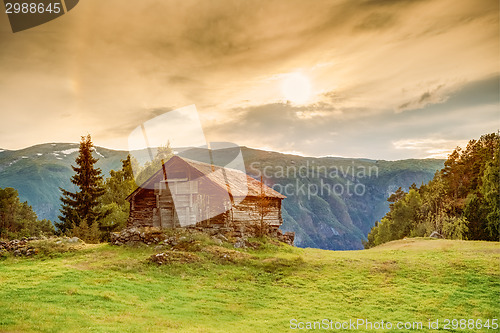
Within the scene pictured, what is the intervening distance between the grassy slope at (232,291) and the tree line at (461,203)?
23.7 metres

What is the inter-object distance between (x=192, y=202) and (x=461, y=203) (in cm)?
4658

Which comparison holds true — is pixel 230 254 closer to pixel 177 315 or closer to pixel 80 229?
pixel 177 315

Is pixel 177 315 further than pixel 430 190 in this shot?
No

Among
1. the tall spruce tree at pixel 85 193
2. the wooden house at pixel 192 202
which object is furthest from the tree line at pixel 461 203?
the tall spruce tree at pixel 85 193

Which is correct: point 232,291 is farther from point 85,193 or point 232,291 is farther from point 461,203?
point 461,203

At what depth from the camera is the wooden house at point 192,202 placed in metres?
33.6

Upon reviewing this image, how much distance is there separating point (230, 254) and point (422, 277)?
13815 mm

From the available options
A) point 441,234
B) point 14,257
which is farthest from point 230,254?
point 441,234

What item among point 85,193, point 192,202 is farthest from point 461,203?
point 85,193

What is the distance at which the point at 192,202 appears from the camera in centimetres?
3403

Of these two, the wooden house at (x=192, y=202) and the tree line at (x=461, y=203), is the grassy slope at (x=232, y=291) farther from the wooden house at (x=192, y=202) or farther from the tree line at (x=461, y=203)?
the tree line at (x=461, y=203)

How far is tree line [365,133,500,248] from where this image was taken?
154ft

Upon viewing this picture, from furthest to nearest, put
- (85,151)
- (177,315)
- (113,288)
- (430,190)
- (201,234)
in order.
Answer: (430,190) → (85,151) → (201,234) → (113,288) → (177,315)

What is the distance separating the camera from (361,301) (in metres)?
18.1
